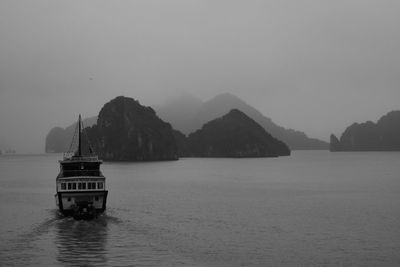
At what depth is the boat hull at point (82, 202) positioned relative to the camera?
195 feet

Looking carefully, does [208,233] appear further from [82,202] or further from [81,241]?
[82,202]

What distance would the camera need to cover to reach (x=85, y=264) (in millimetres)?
39656

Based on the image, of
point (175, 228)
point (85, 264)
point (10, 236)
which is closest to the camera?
point (85, 264)

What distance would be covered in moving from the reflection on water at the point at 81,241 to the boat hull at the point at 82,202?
103cm

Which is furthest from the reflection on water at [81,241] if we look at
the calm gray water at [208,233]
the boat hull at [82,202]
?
the boat hull at [82,202]

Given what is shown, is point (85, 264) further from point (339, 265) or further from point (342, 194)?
point (342, 194)

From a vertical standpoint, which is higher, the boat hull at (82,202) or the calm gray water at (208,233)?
the boat hull at (82,202)

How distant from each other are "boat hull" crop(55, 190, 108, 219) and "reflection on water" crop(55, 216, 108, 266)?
1.03 m

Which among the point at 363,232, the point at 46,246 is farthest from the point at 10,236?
the point at 363,232

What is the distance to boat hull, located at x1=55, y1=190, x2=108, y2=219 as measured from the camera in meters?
59.6

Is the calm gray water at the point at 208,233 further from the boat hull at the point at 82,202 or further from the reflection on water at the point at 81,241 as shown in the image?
the boat hull at the point at 82,202

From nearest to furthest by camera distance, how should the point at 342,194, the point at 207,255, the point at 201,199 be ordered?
the point at 207,255 < the point at 201,199 < the point at 342,194

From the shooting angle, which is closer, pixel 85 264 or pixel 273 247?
pixel 85 264

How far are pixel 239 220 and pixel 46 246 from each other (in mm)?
25335
